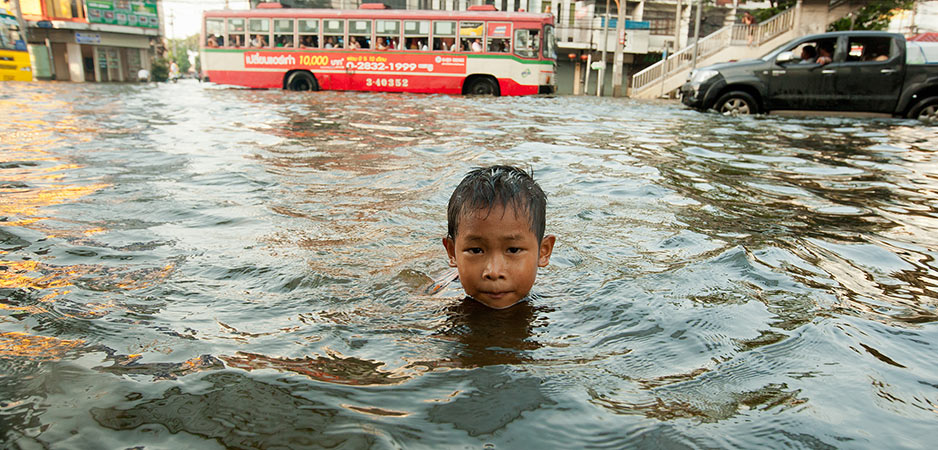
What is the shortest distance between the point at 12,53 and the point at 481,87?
717 inches

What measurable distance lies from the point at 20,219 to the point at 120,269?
127cm

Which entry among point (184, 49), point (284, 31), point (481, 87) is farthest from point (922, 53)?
point (184, 49)

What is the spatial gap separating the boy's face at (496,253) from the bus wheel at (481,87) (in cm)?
1691

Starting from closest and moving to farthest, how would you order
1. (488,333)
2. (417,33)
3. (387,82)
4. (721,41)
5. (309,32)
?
1. (488,333)
2. (417,33)
3. (387,82)
4. (309,32)
5. (721,41)

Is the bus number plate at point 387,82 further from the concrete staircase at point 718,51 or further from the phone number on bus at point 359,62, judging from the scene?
the concrete staircase at point 718,51

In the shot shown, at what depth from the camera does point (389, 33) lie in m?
19.0

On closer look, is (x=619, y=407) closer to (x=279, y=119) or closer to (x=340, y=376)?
(x=340, y=376)

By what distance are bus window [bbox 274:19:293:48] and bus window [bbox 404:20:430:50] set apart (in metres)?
3.57

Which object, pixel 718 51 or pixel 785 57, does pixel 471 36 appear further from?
pixel 718 51

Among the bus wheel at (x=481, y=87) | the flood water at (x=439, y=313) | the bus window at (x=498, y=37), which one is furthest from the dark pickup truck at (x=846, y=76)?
the bus wheel at (x=481, y=87)

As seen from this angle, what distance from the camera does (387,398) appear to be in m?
1.72

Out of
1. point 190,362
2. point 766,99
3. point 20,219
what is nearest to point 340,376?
point 190,362

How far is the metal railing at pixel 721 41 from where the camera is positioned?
23.3 metres

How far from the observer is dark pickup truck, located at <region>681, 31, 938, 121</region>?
10953 millimetres
